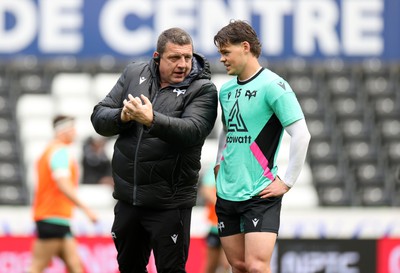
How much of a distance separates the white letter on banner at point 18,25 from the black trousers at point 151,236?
7816 mm

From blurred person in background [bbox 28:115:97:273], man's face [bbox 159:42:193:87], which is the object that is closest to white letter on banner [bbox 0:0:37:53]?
blurred person in background [bbox 28:115:97:273]

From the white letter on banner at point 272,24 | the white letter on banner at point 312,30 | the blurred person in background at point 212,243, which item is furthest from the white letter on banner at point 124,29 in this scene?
the blurred person in background at point 212,243

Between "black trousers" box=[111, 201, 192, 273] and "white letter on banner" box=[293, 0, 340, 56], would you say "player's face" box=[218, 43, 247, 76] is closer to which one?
"black trousers" box=[111, 201, 192, 273]

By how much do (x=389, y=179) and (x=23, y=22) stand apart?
5.50m

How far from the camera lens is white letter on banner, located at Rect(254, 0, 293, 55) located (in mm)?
15320

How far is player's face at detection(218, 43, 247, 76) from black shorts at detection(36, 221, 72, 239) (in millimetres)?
4296

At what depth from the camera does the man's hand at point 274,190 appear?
24.3ft

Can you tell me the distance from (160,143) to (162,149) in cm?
4

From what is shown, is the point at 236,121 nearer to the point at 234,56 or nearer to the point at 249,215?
the point at 234,56

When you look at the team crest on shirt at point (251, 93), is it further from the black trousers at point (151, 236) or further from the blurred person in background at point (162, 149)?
the black trousers at point (151, 236)

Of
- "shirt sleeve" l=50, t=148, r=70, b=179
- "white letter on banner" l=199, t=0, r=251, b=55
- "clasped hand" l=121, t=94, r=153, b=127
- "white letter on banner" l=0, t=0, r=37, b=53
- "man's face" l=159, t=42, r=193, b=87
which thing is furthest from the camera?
"white letter on banner" l=199, t=0, r=251, b=55

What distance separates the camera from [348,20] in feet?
50.6

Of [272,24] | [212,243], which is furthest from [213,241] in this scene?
[272,24]

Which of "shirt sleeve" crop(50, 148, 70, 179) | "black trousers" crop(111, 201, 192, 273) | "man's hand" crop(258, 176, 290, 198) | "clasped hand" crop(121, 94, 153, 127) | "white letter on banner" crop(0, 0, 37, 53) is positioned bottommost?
"shirt sleeve" crop(50, 148, 70, 179)
